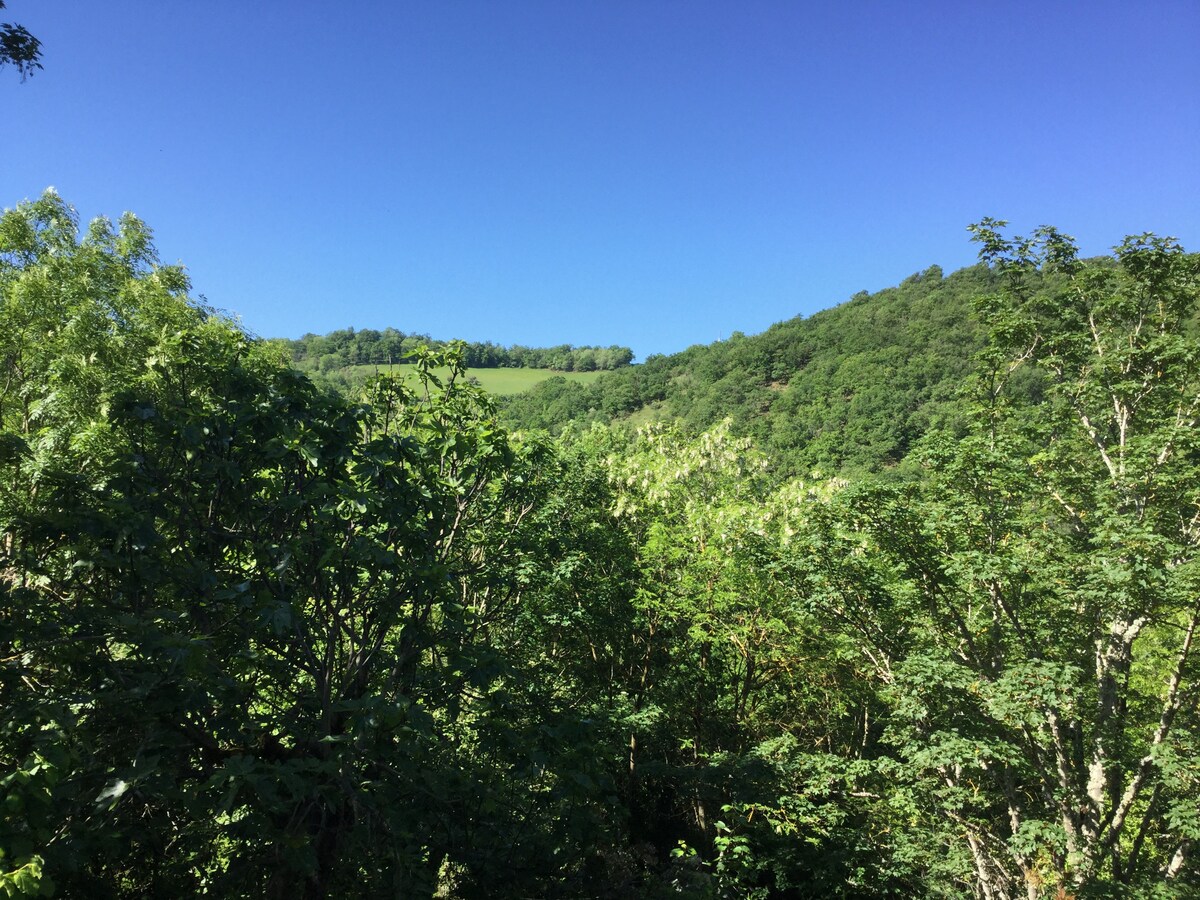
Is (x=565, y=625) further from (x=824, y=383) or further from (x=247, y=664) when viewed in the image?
(x=824, y=383)

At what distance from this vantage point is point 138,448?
14.0ft

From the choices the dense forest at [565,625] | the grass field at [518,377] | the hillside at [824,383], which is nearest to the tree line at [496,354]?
the grass field at [518,377]

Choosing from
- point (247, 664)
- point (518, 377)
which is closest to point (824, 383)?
point (518, 377)

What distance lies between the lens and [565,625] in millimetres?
12234

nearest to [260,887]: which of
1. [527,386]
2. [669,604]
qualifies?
[669,604]

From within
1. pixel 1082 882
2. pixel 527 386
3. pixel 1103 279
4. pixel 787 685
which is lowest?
pixel 1082 882

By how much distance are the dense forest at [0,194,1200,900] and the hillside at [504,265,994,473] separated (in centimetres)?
3001

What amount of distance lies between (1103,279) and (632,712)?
41.0 feet

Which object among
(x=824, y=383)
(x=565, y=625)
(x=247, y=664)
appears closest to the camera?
(x=247, y=664)

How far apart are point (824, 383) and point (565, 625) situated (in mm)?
58694

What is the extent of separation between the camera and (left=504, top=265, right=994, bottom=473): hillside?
50906 millimetres

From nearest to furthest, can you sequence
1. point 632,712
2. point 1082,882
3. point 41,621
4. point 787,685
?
point 41,621
point 1082,882
point 632,712
point 787,685

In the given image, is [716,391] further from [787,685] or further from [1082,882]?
[1082,882]

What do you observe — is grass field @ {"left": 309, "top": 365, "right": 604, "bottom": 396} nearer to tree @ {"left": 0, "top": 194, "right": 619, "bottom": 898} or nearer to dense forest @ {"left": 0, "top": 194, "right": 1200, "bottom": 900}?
Result: dense forest @ {"left": 0, "top": 194, "right": 1200, "bottom": 900}
